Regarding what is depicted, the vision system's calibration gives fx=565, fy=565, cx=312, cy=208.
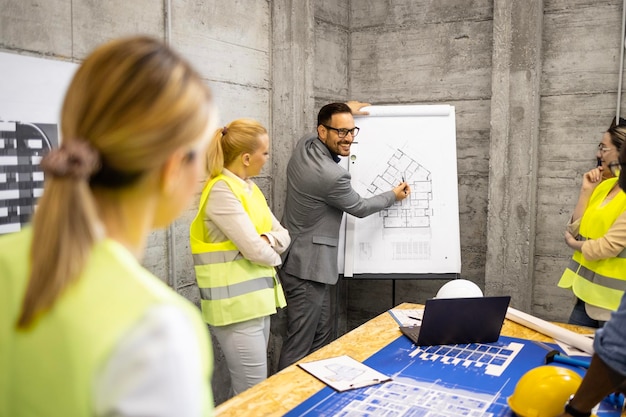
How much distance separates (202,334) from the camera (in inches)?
30.3

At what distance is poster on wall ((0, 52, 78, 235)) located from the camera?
2.25 meters

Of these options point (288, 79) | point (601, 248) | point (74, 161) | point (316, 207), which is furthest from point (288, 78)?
point (74, 161)

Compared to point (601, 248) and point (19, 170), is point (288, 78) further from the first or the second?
point (601, 248)

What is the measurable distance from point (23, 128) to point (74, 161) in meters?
1.81

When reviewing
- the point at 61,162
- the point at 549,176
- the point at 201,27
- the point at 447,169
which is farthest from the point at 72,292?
the point at 549,176

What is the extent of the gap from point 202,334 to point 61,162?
0.97 ft

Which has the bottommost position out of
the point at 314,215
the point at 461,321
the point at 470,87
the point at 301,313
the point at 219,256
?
the point at 301,313

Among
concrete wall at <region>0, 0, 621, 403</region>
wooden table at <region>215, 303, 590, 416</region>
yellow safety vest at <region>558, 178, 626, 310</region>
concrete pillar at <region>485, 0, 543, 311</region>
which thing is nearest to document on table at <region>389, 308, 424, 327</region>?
wooden table at <region>215, 303, 590, 416</region>

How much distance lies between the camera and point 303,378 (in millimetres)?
1873

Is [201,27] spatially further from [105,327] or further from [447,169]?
[105,327]

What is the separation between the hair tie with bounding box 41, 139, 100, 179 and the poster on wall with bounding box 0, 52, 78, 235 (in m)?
1.71

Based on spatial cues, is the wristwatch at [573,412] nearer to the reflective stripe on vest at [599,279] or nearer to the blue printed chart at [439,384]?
the blue printed chart at [439,384]

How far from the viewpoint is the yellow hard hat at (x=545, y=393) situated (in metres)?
1.54

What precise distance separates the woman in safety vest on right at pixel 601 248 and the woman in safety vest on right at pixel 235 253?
5.25ft
